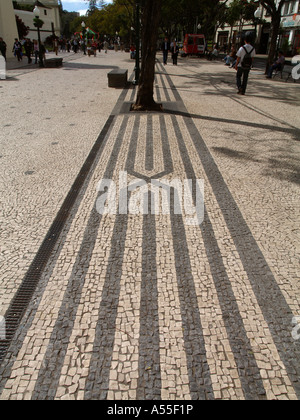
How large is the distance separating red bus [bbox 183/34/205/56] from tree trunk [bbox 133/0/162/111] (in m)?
29.5

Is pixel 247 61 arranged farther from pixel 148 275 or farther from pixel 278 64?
pixel 148 275

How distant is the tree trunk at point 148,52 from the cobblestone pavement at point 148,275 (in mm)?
3314

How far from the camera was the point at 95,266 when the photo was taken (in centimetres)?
306

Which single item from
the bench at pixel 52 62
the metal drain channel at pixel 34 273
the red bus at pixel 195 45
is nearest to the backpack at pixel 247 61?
the metal drain channel at pixel 34 273

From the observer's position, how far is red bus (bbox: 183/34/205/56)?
3484 centimetres

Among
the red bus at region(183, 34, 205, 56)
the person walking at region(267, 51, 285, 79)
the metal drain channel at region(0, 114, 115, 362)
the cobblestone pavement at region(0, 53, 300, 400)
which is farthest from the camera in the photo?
the red bus at region(183, 34, 205, 56)

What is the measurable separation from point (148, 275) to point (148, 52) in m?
7.52

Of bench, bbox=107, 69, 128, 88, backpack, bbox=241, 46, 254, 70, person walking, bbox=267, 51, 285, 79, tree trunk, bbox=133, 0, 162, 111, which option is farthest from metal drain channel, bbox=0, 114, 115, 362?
person walking, bbox=267, 51, 285, 79

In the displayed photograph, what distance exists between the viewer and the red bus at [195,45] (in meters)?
34.8

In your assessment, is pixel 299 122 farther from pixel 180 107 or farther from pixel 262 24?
pixel 262 24

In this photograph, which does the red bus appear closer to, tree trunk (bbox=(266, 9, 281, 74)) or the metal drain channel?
tree trunk (bbox=(266, 9, 281, 74))

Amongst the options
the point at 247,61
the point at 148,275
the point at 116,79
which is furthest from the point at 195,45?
the point at 148,275

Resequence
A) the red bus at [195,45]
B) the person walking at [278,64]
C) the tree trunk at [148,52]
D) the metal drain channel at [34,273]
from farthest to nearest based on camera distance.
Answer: the red bus at [195,45] → the person walking at [278,64] → the tree trunk at [148,52] → the metal drain channel at [34,273]

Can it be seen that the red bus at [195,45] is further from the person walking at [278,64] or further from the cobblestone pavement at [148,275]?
the cobblestone pavement at [148,275]
